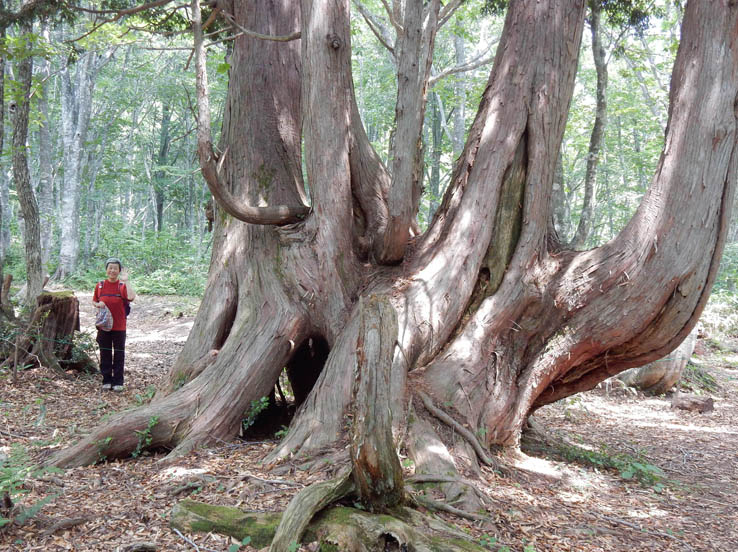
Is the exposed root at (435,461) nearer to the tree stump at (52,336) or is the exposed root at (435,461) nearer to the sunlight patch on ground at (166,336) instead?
the tree stump at (52,336)

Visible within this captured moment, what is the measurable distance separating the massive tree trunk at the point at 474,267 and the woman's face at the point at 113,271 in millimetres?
1893

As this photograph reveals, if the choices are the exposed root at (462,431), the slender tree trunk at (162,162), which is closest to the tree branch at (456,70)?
the exposed root at (462,431)

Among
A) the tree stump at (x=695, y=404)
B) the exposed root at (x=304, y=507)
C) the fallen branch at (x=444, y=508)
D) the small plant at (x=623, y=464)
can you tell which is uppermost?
the exposed root at (x=304, y=507)

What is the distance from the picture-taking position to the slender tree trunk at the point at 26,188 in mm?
8125

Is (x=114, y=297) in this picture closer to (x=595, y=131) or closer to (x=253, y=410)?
(x=253, y=410)

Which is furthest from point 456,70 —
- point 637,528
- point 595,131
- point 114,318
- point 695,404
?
point 637,528

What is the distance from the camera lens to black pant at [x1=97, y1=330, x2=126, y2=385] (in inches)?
284

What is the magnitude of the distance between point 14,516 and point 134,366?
6006mm

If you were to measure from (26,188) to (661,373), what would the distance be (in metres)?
10.5

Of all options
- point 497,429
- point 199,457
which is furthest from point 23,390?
point 497,429

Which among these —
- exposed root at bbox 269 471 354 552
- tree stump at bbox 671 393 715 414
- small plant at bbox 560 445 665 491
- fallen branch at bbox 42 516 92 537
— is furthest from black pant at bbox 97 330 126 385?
tree stump at bbox 671 393 715 414

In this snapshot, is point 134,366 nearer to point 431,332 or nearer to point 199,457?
point 199,457

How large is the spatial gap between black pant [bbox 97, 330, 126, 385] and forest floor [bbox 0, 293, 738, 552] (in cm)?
31

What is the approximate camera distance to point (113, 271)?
7.14m
